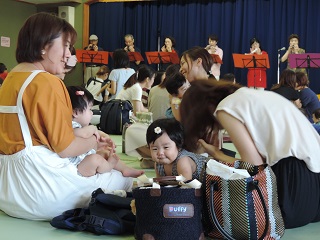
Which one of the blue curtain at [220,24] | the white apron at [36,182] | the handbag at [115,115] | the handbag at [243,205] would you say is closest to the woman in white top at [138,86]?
the handbag at [115,115]

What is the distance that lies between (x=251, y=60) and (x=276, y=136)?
6589mm

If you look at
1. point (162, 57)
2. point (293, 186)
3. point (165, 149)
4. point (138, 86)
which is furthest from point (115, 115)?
point (293, 186)

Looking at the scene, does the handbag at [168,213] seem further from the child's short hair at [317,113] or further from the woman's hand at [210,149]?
the child's short hair at [317,113]

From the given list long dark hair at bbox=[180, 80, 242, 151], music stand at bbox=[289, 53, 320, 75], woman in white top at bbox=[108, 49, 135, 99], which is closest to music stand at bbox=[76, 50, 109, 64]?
woman in white top at bbox=[108, 49, 135, 99]

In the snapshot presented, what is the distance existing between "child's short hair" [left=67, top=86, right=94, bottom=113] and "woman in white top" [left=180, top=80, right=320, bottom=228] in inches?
27.7

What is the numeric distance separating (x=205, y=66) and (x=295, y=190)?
1.95m

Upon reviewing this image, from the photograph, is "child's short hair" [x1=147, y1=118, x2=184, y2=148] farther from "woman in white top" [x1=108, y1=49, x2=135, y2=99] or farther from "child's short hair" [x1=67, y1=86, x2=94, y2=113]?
"woman in white top" [x1=108, y1=49, x2=135, y2=99]

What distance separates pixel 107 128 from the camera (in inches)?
256

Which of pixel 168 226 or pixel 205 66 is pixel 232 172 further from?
pixel 205 66

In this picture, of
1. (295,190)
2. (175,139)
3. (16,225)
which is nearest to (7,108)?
(16,225)

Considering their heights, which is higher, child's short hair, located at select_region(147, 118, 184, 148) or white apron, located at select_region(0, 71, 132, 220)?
child's short hair, located at select_region(147, 118, 184, 148)

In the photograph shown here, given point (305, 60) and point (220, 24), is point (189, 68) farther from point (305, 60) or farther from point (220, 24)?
point (220, 24)

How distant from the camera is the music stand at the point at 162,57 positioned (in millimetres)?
9211

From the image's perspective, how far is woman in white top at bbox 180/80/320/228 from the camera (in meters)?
2.28
